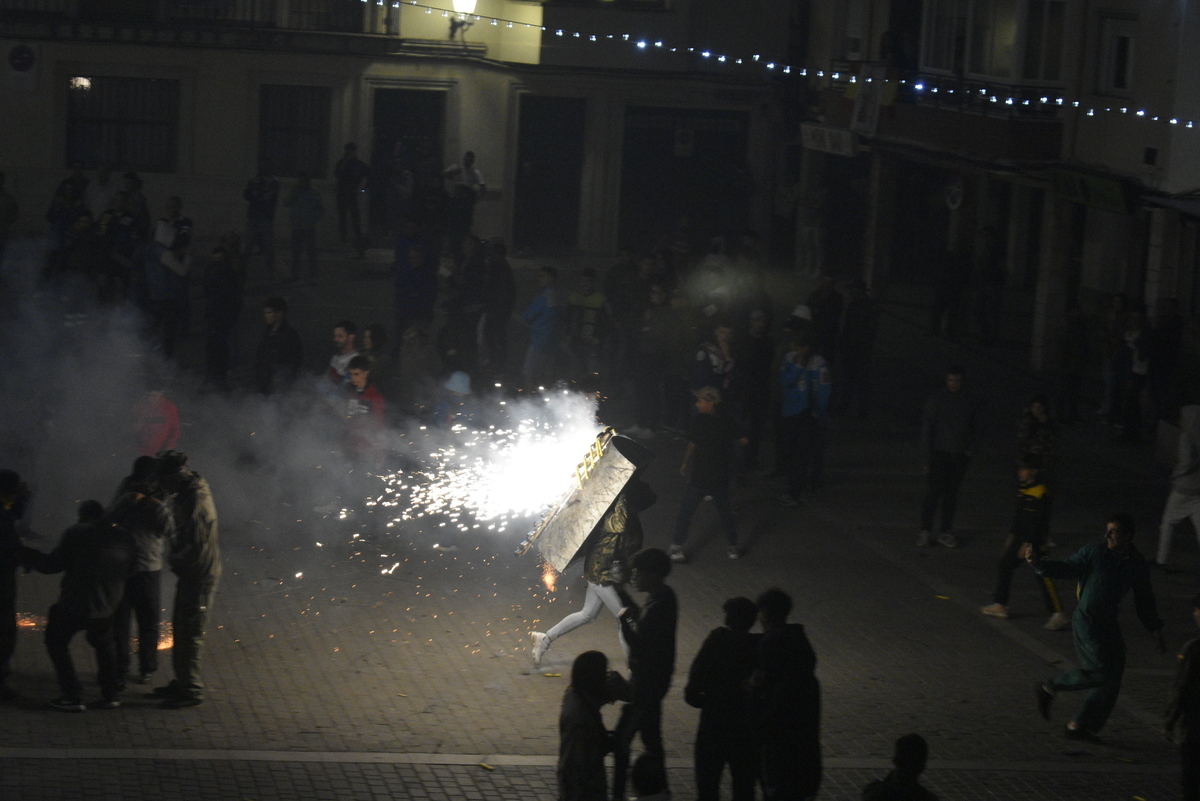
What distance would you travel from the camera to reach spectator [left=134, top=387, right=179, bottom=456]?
11.5 m

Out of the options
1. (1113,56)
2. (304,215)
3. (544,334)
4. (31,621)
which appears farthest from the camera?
(304,215)

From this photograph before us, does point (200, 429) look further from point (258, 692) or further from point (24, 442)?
point (258, 692)

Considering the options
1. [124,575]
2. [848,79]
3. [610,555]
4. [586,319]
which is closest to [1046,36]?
[848,79]

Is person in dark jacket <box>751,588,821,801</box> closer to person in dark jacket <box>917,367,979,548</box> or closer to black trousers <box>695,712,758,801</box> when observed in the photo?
black trousers <box>695,712,758,801</box>

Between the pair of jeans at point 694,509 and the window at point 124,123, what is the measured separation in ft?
58.0

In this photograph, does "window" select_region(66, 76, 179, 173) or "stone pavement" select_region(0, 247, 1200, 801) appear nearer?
"stone pavement" select_region(0, 247, 1200, 801)

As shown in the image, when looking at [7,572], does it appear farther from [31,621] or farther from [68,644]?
[31,621]

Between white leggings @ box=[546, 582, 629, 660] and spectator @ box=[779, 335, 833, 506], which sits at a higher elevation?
spectator @ box=[779, 335, 833, 506]

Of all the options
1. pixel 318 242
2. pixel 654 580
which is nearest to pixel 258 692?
pixel 654 580

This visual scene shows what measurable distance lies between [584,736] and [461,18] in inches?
869

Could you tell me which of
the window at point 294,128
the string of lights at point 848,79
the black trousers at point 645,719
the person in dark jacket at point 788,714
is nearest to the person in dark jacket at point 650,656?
the black trousers at point 645,719

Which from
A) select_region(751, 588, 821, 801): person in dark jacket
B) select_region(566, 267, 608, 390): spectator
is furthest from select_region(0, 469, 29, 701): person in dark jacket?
select_region(566, 267, 608, 390): spectator

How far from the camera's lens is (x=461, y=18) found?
26969 mm

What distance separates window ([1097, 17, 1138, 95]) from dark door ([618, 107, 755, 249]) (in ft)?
30.9
